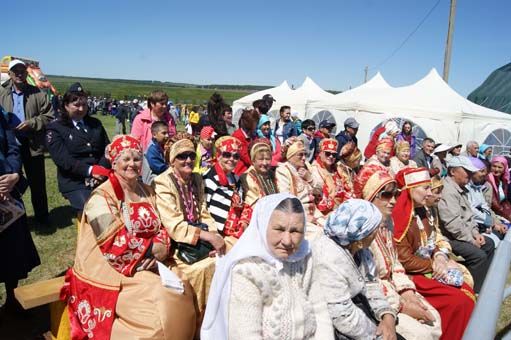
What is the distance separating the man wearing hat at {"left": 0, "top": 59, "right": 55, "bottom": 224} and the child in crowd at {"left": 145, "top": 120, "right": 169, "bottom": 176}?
5.45 ft

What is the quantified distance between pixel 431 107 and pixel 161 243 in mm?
11743

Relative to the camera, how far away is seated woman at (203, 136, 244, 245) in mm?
3854

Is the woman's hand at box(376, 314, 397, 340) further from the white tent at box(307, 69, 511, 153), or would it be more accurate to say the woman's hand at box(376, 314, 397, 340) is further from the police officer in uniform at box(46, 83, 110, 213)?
the white tent at box(307, 69, 511, 153)

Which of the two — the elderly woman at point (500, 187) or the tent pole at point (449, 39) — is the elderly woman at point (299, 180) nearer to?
the elderly woman at point (500, 187)

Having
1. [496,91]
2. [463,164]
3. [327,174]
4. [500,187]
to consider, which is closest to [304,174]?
[327,174]

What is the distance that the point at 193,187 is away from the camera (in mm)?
3713

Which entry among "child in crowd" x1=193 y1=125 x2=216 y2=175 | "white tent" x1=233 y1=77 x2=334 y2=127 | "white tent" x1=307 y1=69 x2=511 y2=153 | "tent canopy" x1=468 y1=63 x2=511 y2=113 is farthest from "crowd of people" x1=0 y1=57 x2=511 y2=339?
"tent canopy" x1=468 y1=63 x2=511 y2=113

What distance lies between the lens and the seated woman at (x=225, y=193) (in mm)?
3854

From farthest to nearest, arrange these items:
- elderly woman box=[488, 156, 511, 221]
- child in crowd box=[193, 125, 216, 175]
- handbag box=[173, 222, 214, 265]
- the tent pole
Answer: the tent pole
elderly woman box=[488, 156, 511, 221]
child in crowd box=[193, 125, 216, 175]
handbag box=[173, 222, 214, 265]

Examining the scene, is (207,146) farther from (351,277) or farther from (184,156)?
(351,277)

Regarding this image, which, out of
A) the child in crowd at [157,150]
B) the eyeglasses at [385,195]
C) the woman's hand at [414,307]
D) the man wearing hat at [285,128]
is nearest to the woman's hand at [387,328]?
the woman's hand at [414,307]

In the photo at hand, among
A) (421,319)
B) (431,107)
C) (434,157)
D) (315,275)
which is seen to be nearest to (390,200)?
(421,319)

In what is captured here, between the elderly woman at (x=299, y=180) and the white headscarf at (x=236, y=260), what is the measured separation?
7.35 feet

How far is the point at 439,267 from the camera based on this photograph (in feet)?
11.8
